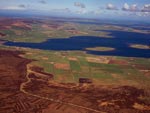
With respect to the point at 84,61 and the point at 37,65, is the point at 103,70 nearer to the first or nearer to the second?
the point at 84,61

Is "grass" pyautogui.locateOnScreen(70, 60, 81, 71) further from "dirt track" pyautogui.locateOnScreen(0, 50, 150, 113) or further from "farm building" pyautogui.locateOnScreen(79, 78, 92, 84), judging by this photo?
"dirt track" pyautogui.locateOnScreen(0, 50, 150, 113)

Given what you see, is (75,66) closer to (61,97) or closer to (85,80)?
(85,80)

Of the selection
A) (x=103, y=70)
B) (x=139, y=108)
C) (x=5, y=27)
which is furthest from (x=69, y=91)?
(x=5, y=27)

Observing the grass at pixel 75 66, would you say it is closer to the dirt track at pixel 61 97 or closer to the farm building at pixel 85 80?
the farm building at pixel 85 80

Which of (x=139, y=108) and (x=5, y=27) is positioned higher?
(x=5, y=27)

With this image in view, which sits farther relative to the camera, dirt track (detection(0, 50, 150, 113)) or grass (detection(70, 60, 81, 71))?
grass (detection(70, 60, 81, 71))

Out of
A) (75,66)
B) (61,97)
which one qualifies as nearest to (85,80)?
(61,97)

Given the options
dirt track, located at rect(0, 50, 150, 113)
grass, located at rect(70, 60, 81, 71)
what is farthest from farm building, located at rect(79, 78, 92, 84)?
grass, located at rect(70, 60, 81, 71)

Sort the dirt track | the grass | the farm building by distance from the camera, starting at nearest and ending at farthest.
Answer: the dirt track < the farm building < the grass
